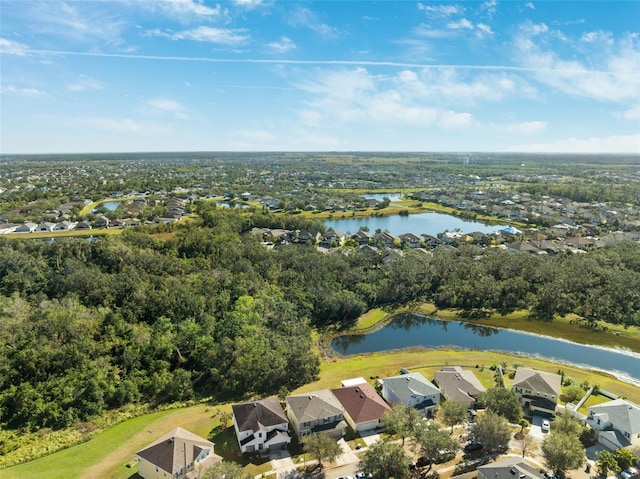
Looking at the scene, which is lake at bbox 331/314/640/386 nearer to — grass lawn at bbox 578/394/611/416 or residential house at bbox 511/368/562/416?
grass lawn at bbox 578/394/611/416

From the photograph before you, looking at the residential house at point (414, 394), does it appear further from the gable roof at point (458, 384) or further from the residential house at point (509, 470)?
the residential house at point (509, 470)

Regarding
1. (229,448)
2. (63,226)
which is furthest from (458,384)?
(63,226)

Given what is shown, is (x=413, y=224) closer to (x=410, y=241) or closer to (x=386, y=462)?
(x=410, y=241)

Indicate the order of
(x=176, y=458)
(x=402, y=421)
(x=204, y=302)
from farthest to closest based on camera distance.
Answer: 1. (x=204, y=302)
2. (x=402, y=421)
3. (x=176, y=458)

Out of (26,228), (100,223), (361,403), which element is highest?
(100,223)

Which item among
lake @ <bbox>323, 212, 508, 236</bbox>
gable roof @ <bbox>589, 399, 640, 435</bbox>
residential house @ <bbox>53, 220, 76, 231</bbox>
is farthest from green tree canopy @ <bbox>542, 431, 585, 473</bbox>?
residential house @ <bbox>53, 220, 76, 231</bbox>

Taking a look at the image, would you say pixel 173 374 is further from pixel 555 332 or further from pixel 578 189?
pixel 578 189

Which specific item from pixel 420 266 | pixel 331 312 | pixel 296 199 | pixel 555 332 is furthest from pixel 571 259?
pixel 296 199

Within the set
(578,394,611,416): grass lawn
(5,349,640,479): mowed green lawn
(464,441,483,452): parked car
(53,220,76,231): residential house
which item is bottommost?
(5,349,640,479): mowed green lawn
